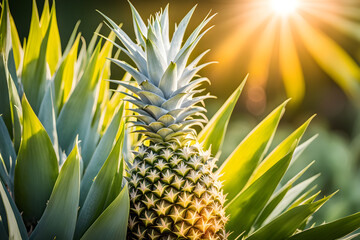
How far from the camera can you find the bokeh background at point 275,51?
3.12 metres

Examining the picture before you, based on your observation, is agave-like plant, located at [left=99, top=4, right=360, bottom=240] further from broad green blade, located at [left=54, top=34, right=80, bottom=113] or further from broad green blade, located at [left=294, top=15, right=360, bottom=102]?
broad green blade, located at [left=294, top=15, right=360, bottom=102]

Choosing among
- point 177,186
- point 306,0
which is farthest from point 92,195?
point 306,0

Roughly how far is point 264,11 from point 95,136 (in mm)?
2641

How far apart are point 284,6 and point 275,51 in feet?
1.62

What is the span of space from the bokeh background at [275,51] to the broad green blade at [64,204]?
2266 mm

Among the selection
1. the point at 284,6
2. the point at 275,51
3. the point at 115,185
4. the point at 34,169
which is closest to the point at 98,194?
the point at 115,185

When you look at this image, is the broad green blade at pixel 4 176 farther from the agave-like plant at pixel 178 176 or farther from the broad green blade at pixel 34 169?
the agave-like plant at pixel 178 176

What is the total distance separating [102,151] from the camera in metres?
0.90

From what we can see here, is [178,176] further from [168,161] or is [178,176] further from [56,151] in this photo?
[56,151]

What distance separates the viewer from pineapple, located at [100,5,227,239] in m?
0.75

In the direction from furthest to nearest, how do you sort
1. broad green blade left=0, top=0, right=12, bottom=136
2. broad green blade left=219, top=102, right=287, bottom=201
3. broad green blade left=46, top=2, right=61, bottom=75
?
1. broad green blade left=46, top=2, right=61, bottom=75
2. broad green blade left=219, top=102, right=287, bottom=201
3. broad green blade left=0, top=0, right=12, bottom=136

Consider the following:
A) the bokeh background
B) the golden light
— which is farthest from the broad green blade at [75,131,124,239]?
the golden light

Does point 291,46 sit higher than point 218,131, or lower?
higher

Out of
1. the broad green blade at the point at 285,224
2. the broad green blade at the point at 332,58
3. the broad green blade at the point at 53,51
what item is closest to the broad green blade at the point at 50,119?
the broad green blade at the point at 53,51
